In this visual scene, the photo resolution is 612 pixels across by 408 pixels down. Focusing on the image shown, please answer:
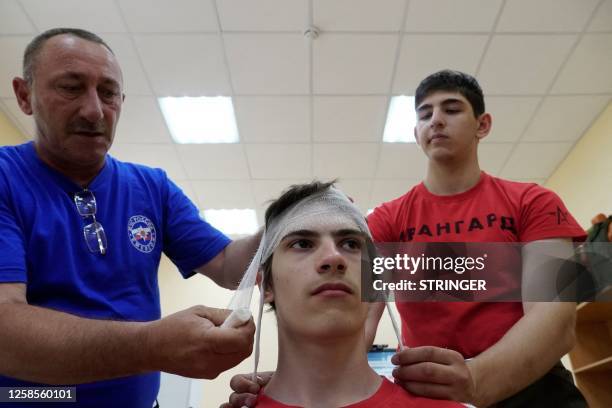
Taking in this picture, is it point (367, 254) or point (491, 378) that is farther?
point (367, 254)

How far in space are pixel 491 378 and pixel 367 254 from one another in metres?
0.43

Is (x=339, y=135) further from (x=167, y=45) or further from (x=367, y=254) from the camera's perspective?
(x=367, y=254)

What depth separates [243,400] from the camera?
1.07 meters

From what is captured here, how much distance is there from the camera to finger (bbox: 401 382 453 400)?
3.02 feet

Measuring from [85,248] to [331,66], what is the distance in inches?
95.6

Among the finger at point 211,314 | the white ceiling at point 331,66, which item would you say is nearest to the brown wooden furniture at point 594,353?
the white ceiling at point 331,66

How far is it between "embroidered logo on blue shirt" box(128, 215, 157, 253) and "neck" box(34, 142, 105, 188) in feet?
0.56

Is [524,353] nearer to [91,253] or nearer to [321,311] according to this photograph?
[321,311]

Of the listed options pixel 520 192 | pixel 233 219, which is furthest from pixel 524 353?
pixel 233 219

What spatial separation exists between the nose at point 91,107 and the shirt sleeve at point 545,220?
1.21 m

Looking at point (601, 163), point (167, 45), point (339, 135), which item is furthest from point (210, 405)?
point (601, 163)

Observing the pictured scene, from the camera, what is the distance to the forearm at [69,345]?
2.57ft

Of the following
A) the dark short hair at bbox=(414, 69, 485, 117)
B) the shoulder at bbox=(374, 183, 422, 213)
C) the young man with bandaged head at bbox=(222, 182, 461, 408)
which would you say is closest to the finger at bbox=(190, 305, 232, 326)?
the young man with bandaged head at bbox=(222, 182, 461, 408)

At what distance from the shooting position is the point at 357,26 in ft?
9.42
